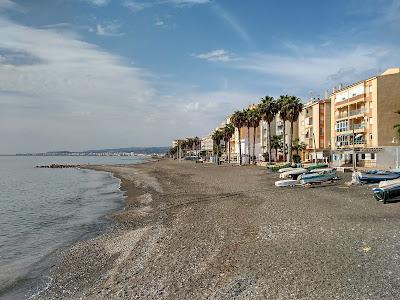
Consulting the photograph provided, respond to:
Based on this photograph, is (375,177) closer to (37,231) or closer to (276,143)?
(37,231)

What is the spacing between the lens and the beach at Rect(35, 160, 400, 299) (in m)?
11.5

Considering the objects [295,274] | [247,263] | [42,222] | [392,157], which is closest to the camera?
[295,274]

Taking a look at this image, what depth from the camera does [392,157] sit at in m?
53.6

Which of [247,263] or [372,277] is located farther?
[247,263]

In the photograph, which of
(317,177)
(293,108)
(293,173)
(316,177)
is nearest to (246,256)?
(316,177)

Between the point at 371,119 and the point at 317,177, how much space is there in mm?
24828

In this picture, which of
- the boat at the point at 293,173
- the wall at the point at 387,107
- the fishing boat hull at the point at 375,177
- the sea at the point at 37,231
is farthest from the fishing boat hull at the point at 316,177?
the wall at the point at 387,107

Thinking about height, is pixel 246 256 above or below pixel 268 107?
below

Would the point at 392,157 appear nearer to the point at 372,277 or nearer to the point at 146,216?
the point at 146,216

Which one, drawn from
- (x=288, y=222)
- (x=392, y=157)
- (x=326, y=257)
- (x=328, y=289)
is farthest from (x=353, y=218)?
(x=392, y=157)

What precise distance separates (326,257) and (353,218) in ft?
23.5

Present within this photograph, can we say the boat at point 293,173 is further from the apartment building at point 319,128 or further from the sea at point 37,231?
the apartment building at point 319,128

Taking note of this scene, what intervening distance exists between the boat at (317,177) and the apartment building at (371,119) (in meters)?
13.7

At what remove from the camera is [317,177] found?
3781cm
